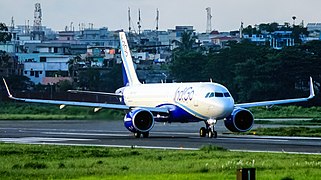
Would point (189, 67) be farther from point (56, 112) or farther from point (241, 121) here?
point (241, 121)

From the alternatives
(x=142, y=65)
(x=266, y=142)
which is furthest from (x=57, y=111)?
(x=142, y=65)

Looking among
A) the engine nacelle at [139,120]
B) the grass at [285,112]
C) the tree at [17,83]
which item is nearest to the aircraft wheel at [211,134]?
the engine nacelle at [139,120]

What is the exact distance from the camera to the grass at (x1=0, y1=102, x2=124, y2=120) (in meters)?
65.7

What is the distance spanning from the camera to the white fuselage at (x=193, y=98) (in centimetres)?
5206

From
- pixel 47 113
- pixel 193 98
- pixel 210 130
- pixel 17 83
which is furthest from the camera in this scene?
pixel 17 83

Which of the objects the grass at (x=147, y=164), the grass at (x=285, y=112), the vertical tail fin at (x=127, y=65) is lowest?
the grass at (x=285, y=112)

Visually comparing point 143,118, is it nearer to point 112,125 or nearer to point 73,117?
point 112,125

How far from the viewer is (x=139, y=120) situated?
174 ft

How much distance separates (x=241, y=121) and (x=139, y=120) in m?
5.04

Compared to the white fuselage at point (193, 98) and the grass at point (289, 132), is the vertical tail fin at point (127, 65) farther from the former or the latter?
the grass at point (289, 132)

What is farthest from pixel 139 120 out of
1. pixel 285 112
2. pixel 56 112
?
pixel 285 112

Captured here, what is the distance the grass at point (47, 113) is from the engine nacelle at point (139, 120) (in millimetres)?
10875

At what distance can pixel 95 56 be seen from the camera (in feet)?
636

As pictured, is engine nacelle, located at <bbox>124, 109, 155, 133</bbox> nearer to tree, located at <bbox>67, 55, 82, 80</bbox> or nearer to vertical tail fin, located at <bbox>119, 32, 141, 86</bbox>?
vertical tail fin, located at <bbox>119, 32, 141, 86</bbox>
